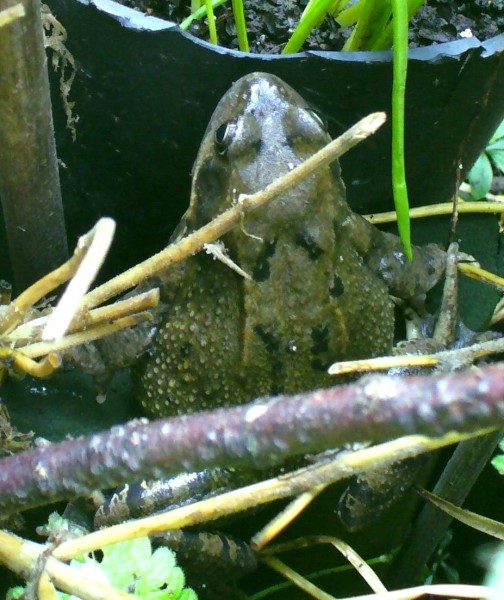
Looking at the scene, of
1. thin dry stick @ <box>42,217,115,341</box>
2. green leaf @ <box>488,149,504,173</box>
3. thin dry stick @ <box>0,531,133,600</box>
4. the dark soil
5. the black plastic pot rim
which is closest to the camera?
thin dry stick @ <box>42,217,115,341</box>

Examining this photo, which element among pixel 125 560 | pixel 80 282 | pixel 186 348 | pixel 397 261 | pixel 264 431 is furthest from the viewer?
pixel 397 261

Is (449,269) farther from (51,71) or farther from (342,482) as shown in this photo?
(51,71)

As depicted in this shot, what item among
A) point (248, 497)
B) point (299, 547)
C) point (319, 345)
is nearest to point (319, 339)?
point (319, 345)

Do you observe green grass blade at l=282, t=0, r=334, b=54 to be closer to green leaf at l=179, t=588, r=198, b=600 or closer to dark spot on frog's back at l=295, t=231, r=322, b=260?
dark spot on frog's back at l=295, t=231, r=322, b=260

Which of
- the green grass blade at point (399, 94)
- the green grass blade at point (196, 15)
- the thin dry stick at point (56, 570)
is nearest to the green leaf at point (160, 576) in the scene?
the thin dry stick at point (56, 570)

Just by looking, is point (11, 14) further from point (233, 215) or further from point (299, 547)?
point (299, 547)

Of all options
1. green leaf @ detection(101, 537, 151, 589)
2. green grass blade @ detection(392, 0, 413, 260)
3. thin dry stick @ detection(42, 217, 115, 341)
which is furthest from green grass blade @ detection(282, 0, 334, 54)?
green leaf @ detection(101, 537, 151, 589)

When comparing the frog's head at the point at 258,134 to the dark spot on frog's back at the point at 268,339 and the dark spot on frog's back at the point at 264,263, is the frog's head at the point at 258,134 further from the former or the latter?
the dark spot on frog's back at the point at 268,339

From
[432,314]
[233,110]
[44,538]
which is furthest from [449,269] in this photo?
[44,538]
